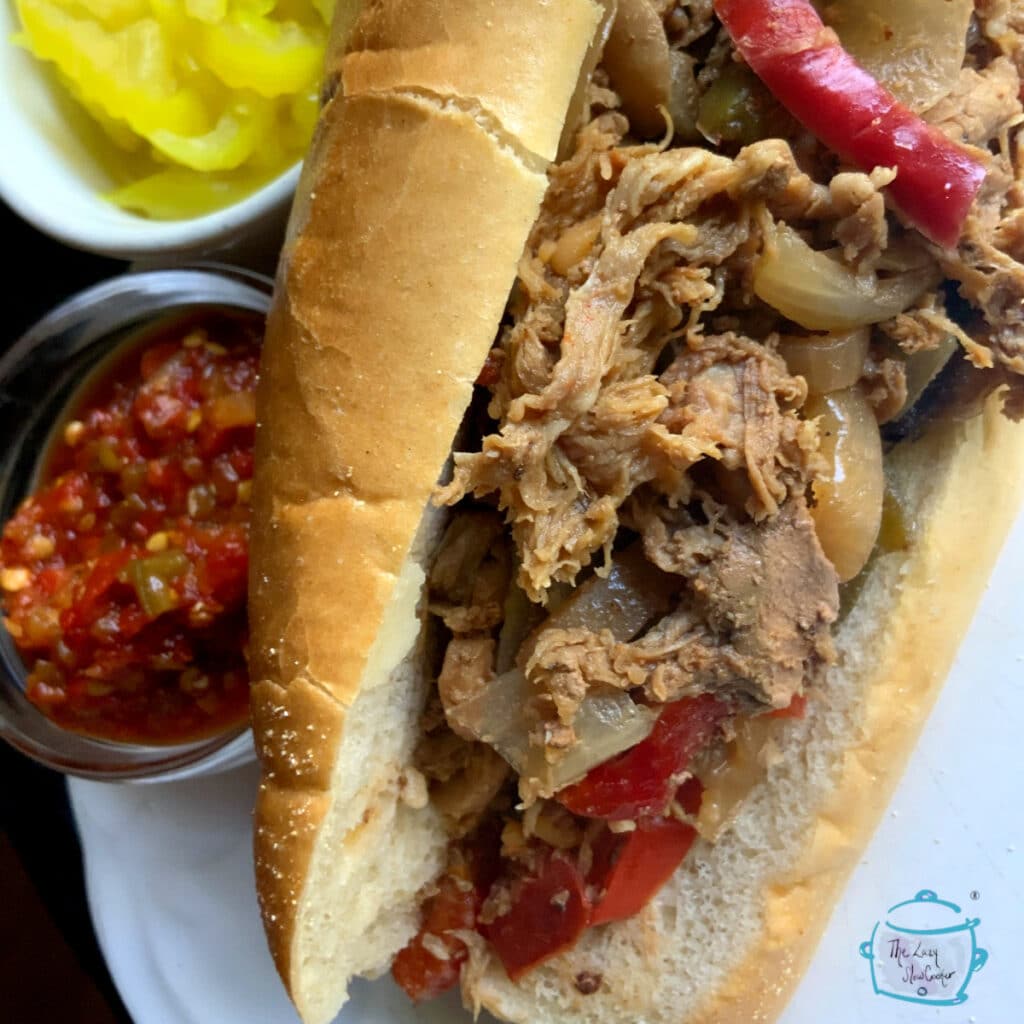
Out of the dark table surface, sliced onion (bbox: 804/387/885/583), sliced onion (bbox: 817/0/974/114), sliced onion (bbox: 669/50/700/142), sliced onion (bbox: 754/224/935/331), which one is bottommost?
the dark table surface

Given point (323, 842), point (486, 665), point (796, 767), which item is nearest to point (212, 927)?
point (323, 842)

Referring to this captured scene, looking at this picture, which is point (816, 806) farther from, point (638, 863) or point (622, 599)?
point (622, 599)

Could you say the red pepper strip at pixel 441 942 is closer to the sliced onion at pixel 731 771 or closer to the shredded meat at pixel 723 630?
the sliced onion at pixel 731 771

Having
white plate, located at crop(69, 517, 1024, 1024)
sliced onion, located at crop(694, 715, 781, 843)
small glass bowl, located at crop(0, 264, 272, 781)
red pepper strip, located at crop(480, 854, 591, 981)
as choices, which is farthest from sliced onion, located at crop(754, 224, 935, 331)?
small glass bowl, located at crop(0, 264, 272, 781)

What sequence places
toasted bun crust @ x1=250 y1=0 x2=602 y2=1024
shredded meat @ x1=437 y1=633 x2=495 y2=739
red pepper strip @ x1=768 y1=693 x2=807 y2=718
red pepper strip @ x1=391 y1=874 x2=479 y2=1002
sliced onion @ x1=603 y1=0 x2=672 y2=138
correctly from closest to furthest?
toasted bun crust @ x1=250 y1=0 x2=602 y2=1024 → sliced onion @ x1=603 y1=0 x2=672 y2=138 → shredded meat @ x1=437 y1=633 x2=495 y2=739 → red pepper strip @ x1=768 y1=693 x2=807 y2=718 → red pepper strip @ x1=391 y1=874 x2=479 y2=1002

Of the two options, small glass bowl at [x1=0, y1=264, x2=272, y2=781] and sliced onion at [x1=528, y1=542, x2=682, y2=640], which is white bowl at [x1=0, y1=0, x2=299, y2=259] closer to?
small glass bowl at [x1=0, y1=264, x2=272, y2=781]

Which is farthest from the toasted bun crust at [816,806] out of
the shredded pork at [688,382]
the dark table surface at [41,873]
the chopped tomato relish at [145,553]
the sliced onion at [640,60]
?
the dark table surface at [41,873]

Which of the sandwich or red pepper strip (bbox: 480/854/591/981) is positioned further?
red pepper strip (bbox: 480/854/591/981)
